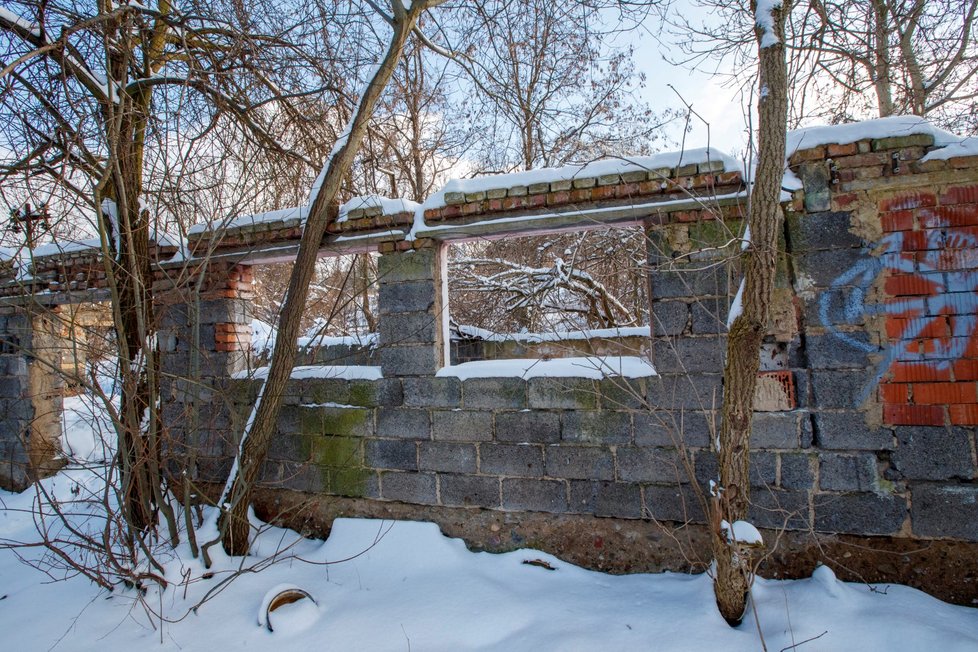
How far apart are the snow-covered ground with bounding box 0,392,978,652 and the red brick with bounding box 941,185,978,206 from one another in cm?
208

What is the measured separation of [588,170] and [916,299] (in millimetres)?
1927

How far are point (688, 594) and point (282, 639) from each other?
7.18ft

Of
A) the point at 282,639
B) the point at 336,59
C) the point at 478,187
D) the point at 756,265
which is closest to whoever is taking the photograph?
the point at 756,265

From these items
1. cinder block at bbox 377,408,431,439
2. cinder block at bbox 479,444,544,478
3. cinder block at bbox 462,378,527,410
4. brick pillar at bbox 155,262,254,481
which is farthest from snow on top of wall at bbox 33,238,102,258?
cinder block at bbox 479,444,544,478

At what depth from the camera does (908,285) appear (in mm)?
2740

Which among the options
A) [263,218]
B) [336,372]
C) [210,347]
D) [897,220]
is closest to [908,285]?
[897,220]

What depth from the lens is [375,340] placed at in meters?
6.50

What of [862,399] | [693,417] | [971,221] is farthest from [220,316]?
[971,221]

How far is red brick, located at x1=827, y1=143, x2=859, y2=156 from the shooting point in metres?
2.82

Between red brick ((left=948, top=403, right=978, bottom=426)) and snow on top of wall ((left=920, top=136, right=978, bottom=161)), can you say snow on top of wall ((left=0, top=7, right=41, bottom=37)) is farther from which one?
red brick ((left=948, top=403, right=978, bottom=426))

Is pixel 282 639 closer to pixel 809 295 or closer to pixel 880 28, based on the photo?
pixel 809 295

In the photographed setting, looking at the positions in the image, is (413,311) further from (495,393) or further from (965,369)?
(965,369)

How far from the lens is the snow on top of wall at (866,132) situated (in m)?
2.73

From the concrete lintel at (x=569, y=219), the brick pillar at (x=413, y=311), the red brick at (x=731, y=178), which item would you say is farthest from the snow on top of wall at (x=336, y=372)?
the red brick at (x=731, y=178)
